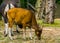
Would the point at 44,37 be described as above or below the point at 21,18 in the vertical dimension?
below

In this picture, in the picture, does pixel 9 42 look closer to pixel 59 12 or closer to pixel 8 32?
pixel 8 32

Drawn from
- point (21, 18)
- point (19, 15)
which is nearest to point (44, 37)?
point (21, 18)

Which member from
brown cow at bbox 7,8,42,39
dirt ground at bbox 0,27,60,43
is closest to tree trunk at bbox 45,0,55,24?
dirt ground at bbox 0,27,60,43

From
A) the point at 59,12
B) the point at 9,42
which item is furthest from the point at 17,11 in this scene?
the point at 59,12

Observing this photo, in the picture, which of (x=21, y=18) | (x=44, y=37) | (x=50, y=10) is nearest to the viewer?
(x=21, y=18)

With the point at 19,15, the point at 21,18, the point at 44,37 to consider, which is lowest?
the point at 44,37

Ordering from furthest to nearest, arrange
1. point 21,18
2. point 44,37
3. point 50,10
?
point 50,10, point 44,37, point 21,18

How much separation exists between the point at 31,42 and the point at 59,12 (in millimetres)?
17221

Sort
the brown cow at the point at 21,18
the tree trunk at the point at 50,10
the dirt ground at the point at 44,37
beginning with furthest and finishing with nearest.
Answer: the tree trunk at the point at 50,10, the brown cow at the point at 21,18, the dirt ground at the point at 44,37

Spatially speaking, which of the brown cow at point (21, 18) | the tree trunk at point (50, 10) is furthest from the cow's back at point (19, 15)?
the tree trunk at point (50, 10)

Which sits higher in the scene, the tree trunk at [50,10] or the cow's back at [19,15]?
the cow's back at [19,15]

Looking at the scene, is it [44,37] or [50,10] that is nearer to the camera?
[44,37]

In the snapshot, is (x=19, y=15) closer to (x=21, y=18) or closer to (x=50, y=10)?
(x=21, y=18)

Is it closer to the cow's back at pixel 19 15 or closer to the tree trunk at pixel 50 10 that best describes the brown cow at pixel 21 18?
the cow's back at pixel 19 15
